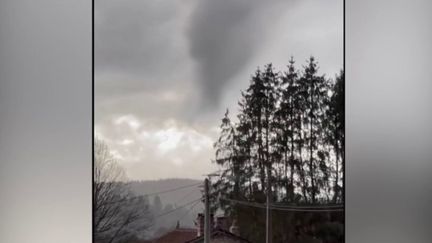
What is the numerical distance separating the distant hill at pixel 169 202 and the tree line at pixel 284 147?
0.23ft

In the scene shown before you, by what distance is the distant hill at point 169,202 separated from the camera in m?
1.16

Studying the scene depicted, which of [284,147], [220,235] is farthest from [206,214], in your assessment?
[284,147]

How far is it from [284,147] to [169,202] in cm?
32

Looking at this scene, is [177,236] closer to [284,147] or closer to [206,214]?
[206,214]

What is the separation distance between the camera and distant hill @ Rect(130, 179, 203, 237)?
116cm

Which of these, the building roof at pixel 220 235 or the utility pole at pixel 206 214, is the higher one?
the utility pole at pixel 206 214

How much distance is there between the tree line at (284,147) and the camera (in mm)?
1188

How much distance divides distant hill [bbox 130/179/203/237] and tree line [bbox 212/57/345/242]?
0.07 metres

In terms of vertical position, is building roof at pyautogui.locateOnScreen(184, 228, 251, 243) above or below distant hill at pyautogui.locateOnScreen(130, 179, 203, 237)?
below

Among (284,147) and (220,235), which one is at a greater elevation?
(284,147)

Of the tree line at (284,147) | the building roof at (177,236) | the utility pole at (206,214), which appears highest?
the tree line at (284,147)

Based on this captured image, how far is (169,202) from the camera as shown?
1.17 m
